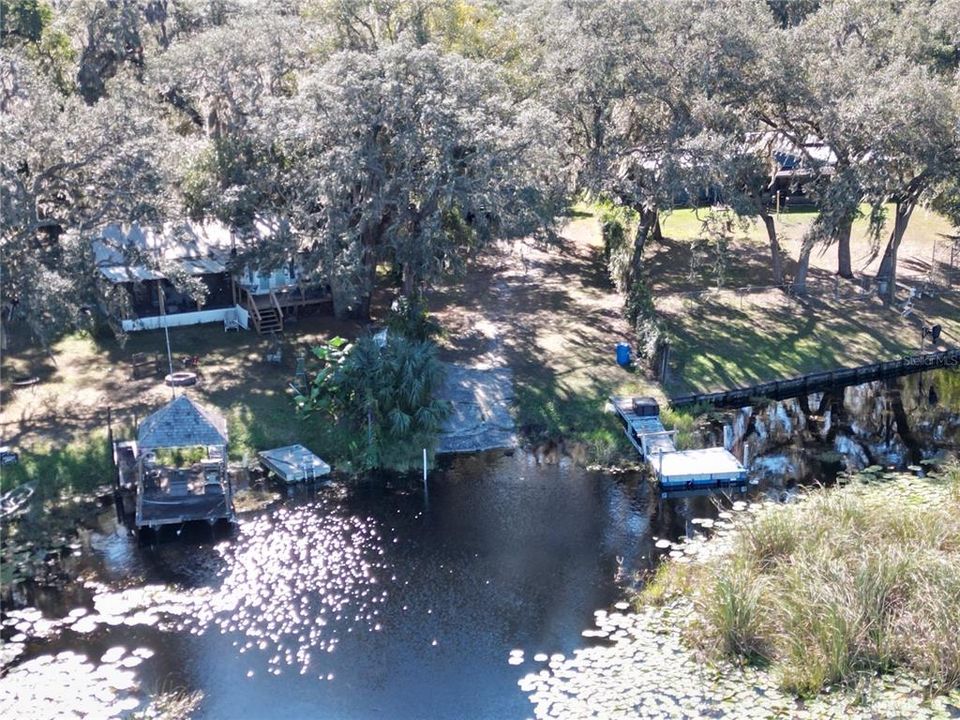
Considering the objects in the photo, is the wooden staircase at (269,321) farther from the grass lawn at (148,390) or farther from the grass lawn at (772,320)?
the grass lawn at (772,320)

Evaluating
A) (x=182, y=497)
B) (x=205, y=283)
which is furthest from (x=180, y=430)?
(x=205, y=283)

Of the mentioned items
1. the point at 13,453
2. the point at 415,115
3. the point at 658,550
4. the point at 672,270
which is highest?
the point at 415,115

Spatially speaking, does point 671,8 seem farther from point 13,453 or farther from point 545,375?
point 13,453

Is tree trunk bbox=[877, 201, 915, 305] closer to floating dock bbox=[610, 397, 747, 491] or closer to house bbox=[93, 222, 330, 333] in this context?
floating dock bbox=[610, 397, 747, 491]

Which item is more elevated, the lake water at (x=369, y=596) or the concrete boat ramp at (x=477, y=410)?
the concrete boat ramp at (x=477, y=410)

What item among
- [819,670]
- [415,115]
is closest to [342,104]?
[415,115]

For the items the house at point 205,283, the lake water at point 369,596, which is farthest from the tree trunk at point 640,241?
the house at point 205,283
